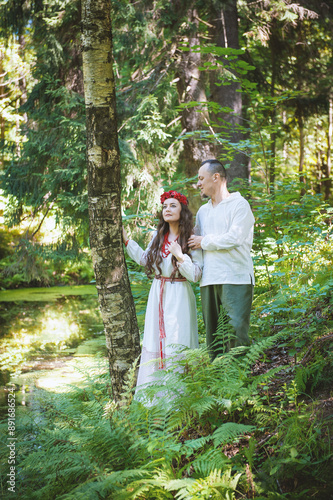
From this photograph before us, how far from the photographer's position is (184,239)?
381cm

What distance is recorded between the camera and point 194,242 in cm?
368

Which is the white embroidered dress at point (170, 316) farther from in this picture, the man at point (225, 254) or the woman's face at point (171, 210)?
the woman's face at point (171, 210)

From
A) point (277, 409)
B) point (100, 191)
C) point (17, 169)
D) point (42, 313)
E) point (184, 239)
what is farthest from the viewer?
point (42, 313)

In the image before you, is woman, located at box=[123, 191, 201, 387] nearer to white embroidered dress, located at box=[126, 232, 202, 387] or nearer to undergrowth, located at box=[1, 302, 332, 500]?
white embroidered dress, located at box=[126, 232, 202, 387]

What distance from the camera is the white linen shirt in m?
3.47

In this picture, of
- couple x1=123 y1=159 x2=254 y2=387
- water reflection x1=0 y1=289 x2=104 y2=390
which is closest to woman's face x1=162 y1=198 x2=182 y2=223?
couple x1=123 y1=159 x2=254 y2=387

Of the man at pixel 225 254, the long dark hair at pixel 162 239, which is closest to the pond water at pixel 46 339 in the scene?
the long dark hair at pixel 162 239

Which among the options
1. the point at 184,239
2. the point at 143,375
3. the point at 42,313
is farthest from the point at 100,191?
the point at 42,313

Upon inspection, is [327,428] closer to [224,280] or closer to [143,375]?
[224,280]

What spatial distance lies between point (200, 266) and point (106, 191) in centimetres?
109

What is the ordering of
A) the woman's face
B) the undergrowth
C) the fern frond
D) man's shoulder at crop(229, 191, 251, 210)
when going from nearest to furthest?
1. the undergrowth
2. the fern frond
3. man's shoulder at crop(229, 191, 251, 210)
4. the woman's face

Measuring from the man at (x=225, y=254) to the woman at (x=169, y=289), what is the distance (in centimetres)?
16

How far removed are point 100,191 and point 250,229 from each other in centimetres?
131

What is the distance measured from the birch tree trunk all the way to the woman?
30 cm
